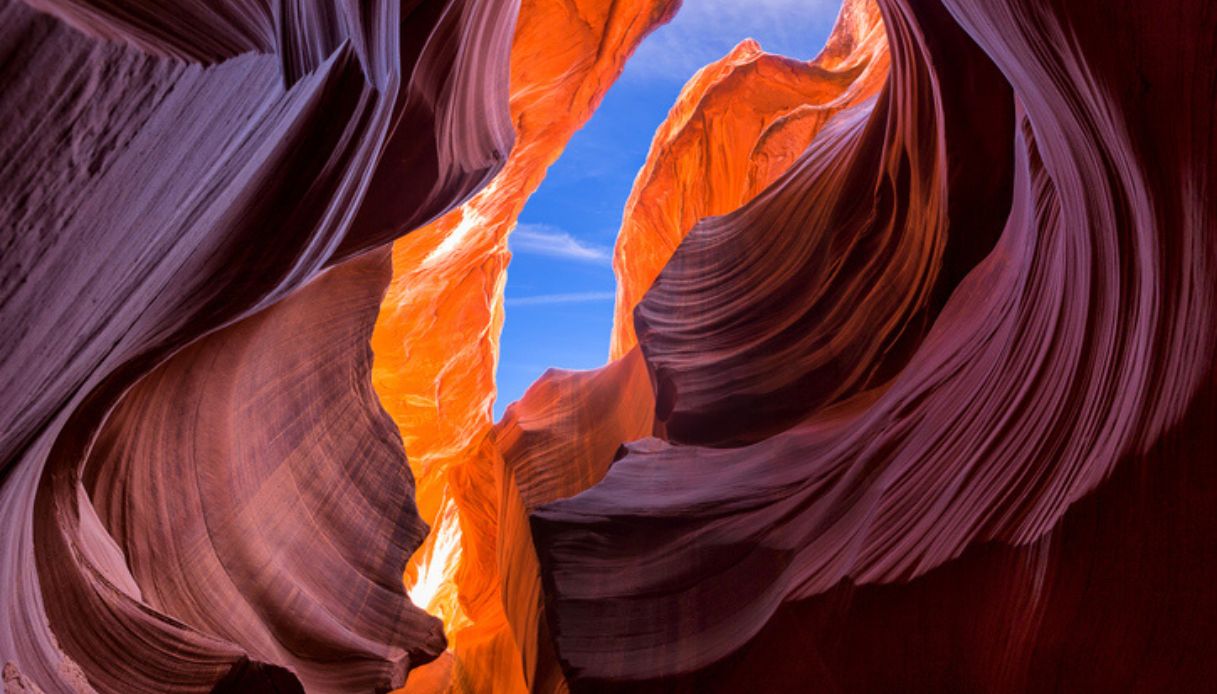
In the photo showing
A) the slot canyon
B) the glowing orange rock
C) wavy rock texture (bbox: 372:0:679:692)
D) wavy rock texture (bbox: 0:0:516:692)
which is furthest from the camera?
the glowing orange rock

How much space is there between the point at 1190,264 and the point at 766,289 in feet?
15.8

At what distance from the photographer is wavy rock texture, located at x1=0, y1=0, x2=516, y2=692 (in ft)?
5.68

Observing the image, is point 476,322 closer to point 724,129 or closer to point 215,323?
point 724,129

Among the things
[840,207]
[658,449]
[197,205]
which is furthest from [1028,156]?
[197,205]

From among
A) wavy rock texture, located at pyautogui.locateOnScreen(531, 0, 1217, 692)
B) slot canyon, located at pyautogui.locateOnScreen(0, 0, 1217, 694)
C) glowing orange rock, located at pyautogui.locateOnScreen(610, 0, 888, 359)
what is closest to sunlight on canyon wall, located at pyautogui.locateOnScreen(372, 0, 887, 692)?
glowing orange rock, located at pyautogui.locateOnScreen(610, 0, 888, 359)

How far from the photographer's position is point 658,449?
21.4 feet

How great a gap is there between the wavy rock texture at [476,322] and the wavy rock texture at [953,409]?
13.8 ft

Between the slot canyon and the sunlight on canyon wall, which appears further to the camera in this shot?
the sunlight on canyon wall

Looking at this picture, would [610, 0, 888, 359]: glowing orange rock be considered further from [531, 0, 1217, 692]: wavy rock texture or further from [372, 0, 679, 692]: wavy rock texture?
[531, 0, 1217, 692]: wavy rock texture

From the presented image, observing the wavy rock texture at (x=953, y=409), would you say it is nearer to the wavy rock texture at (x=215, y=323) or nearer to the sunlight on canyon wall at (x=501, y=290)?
the wavy rock texture at (x=215, y=323)

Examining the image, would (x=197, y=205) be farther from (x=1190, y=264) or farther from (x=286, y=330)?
(x=286, y=330)

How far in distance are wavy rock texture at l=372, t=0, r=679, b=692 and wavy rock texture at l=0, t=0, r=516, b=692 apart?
331 centimetres

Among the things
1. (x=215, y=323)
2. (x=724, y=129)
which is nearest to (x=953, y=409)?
(x=215, y=323)

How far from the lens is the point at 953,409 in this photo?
4.34m
